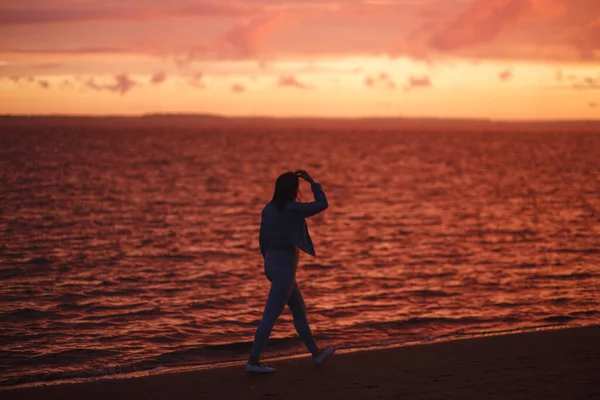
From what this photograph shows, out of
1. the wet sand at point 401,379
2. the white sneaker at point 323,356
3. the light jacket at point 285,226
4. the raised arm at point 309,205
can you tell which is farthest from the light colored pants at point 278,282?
the white sneaker at point 323,356

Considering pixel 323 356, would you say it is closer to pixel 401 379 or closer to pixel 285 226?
pixel 401 379

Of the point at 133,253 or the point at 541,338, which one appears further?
the point at 133,253

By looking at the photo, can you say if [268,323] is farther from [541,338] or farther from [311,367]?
[541,338]

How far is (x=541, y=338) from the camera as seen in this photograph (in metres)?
11.4

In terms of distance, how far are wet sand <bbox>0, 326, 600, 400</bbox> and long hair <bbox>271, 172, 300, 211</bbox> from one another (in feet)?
6.67

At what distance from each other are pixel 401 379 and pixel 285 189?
8.18 ft

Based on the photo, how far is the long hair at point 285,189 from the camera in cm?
928

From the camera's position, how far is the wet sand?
8859 mm

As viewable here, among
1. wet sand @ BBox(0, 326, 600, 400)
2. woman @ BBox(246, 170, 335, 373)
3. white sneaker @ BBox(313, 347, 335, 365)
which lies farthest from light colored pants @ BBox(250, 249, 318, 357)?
white sneaker @ BBox(313, 347, 335, 365)

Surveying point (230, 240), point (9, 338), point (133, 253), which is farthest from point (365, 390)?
point (230, 240)

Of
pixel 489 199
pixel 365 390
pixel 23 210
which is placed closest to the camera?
pixel 365 390

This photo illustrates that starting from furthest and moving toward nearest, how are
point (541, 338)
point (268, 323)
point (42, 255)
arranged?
point (42, 255) < point (541, 338) < point (268, 323)

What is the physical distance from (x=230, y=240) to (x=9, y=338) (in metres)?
15.4

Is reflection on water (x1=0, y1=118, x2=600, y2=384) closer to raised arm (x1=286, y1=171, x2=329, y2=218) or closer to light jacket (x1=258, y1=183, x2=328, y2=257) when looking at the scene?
light jacket (x1=258, y1=183, x2=328, y2=257)
